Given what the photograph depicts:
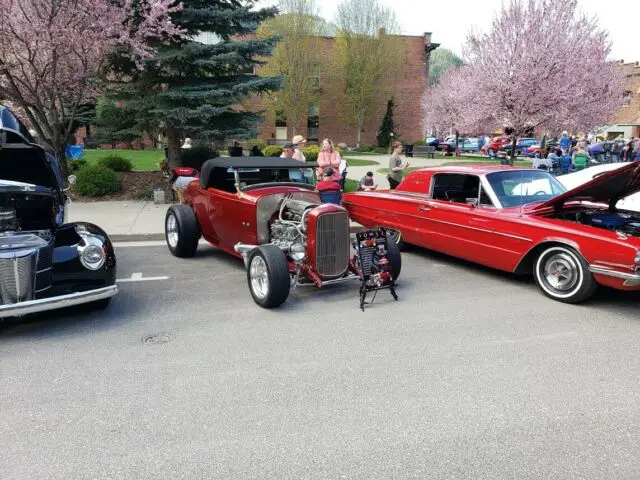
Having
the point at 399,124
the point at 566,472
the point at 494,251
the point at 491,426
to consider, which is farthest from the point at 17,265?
the point at 399,124

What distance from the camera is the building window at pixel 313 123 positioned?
41719 mm

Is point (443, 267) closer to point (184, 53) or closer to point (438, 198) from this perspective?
point (438, 198)

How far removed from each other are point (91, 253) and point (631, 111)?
53.3 meters

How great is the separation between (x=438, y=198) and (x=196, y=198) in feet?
12.5

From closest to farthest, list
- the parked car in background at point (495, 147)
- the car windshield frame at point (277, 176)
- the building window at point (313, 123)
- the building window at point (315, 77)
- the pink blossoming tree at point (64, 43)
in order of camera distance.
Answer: the car windshield frame at point (277, 176) < the pink blossoming tree at point (64, 43) < the parked car in background at point (495, 147) < the building window at point (315, 77) < the building window at point (313, 123)

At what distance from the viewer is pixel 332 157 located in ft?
34.1

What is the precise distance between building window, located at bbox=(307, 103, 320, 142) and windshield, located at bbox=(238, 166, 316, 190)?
35823mm

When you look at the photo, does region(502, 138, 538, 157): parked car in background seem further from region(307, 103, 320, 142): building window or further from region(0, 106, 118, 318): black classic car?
region(0, 106, 118, 318): black classic car

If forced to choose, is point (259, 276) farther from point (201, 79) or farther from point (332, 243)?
point (201, 79)

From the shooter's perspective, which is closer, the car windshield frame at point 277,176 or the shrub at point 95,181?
the car windshield frame at point 277,176

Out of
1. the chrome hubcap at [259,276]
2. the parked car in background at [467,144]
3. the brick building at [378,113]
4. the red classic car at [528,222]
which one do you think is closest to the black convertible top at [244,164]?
the chrome hubcap at [259,276]

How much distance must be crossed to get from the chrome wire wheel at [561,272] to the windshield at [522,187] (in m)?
1.11

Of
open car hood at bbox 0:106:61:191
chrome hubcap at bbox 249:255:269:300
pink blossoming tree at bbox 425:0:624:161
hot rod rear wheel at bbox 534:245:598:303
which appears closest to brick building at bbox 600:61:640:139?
pink blossoming tree at bbox 425:0:624:161

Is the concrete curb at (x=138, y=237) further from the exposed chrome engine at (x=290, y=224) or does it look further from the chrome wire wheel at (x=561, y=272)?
the chrome wire wheel at (x=561, y=272)
